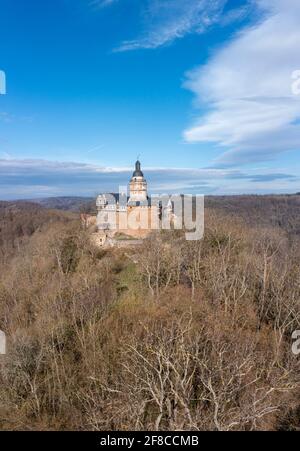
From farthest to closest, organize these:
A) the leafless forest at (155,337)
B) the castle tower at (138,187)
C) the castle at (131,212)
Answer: the castle tower at (138,187) < the castle at (131,212) < the leafless forest at (155,337)

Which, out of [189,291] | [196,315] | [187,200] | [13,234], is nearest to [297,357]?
[196,315]

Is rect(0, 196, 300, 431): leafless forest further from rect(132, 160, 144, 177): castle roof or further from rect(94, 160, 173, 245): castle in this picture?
rect(132, 160, 144, 177): castle roof

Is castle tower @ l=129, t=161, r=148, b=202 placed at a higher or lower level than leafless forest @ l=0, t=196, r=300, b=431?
higher

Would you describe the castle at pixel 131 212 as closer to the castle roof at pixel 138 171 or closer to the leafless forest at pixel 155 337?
the castle roof at pixel 138 171

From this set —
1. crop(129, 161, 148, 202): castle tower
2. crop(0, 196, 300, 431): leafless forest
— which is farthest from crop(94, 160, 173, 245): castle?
crop(0, 196, 300, 431): leafless forest

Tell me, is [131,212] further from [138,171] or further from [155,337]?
[155,337]

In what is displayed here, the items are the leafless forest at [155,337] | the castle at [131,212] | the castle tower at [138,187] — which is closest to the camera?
the leafless forest at [155,337]

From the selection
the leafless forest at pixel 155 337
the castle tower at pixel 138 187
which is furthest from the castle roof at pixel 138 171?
the leafless forest at pixel 155 337

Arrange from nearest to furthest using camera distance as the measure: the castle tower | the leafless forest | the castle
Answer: the leafless forest → the castle → the castle tower

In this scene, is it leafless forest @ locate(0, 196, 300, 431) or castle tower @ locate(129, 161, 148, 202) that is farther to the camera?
castle tower @ locate(129, 161, 148, 202)

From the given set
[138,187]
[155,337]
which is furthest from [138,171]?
[155,337]
